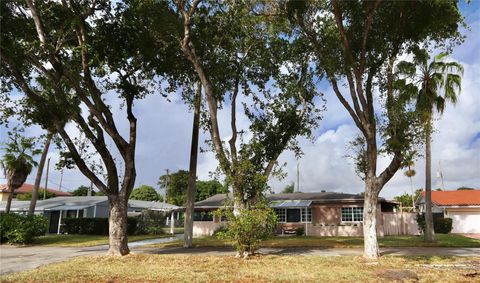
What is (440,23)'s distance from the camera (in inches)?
577

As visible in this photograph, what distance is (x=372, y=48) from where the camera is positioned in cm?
1602

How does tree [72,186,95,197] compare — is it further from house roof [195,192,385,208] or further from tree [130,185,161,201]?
house roof [195,192,385,208]

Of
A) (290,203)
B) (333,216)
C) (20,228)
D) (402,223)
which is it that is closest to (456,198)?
(402,223)

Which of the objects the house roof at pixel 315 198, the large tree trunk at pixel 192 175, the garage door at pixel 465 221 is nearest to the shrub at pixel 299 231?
the house roof at pixel 315 198

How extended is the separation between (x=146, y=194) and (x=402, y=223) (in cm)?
5053

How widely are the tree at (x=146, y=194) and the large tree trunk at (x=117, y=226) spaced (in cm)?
5699

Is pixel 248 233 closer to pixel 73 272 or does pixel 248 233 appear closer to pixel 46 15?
pixel 73 272

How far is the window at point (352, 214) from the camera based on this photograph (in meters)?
29.7

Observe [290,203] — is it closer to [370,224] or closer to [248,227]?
[370,224]

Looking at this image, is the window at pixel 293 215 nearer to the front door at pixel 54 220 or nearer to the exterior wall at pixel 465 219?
the exterior wall at pixel 465 219

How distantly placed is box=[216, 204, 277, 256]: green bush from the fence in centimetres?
1816

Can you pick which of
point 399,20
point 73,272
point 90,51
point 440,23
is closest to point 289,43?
point 399,20

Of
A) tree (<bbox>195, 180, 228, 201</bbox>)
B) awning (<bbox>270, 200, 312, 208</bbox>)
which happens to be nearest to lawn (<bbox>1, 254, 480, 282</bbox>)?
awning (<bbox>270, 200, 312, 208</bbox>)

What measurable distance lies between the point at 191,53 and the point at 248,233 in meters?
7.47
